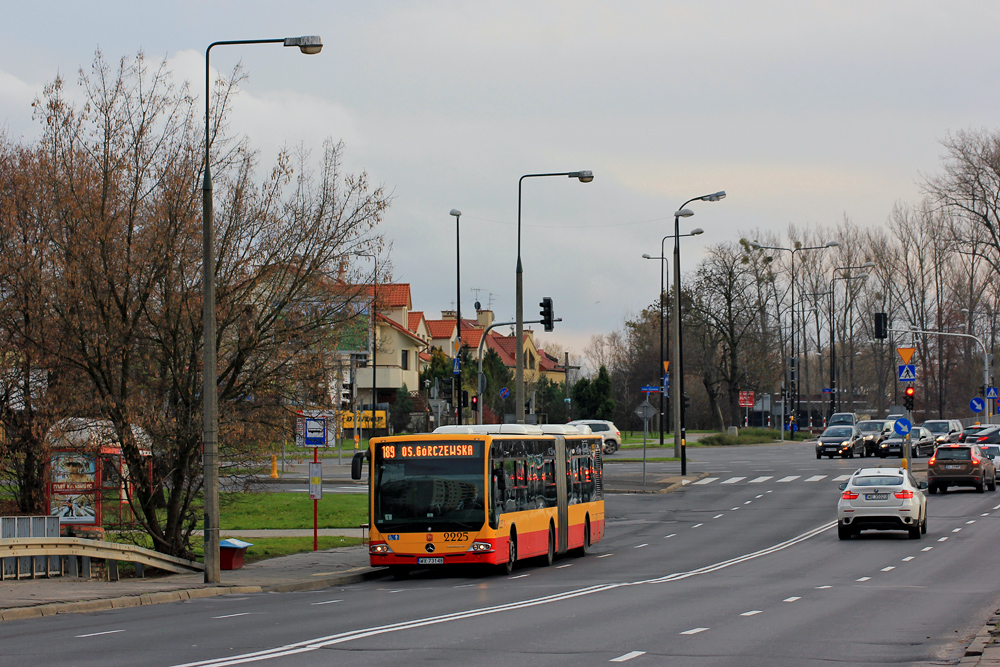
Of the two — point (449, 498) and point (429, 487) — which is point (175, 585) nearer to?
point (429, 487)

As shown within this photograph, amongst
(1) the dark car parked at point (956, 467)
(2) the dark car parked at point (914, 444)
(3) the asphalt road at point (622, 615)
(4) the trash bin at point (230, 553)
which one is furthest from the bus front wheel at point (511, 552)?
(2) the dark car parked at point (914, 444)

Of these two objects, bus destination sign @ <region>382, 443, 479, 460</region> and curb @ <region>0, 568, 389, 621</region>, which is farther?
bus destination sign @ <region>382, 443, 479, 460</region>

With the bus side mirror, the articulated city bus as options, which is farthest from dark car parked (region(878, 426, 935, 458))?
the bus side mirror

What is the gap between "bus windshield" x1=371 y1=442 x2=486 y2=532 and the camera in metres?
21.4

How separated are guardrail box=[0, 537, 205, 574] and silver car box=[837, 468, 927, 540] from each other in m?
15.2

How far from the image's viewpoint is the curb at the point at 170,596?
15.9m

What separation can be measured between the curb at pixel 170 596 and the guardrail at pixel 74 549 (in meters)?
1.87

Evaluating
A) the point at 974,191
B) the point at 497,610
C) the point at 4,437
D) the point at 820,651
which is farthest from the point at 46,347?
the point at 974,191

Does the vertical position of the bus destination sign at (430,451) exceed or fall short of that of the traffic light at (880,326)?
it falls short

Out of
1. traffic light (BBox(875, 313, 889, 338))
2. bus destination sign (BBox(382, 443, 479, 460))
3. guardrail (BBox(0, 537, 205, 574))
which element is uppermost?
traffic light (BBox(875, 313, 889, 338))

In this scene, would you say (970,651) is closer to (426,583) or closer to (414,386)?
(426,583)

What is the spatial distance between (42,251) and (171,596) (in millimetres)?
6798

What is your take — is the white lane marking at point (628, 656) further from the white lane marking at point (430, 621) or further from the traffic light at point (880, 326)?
the traffic light at point (880, 326)

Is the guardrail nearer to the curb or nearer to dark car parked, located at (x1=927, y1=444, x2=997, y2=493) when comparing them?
the curb
